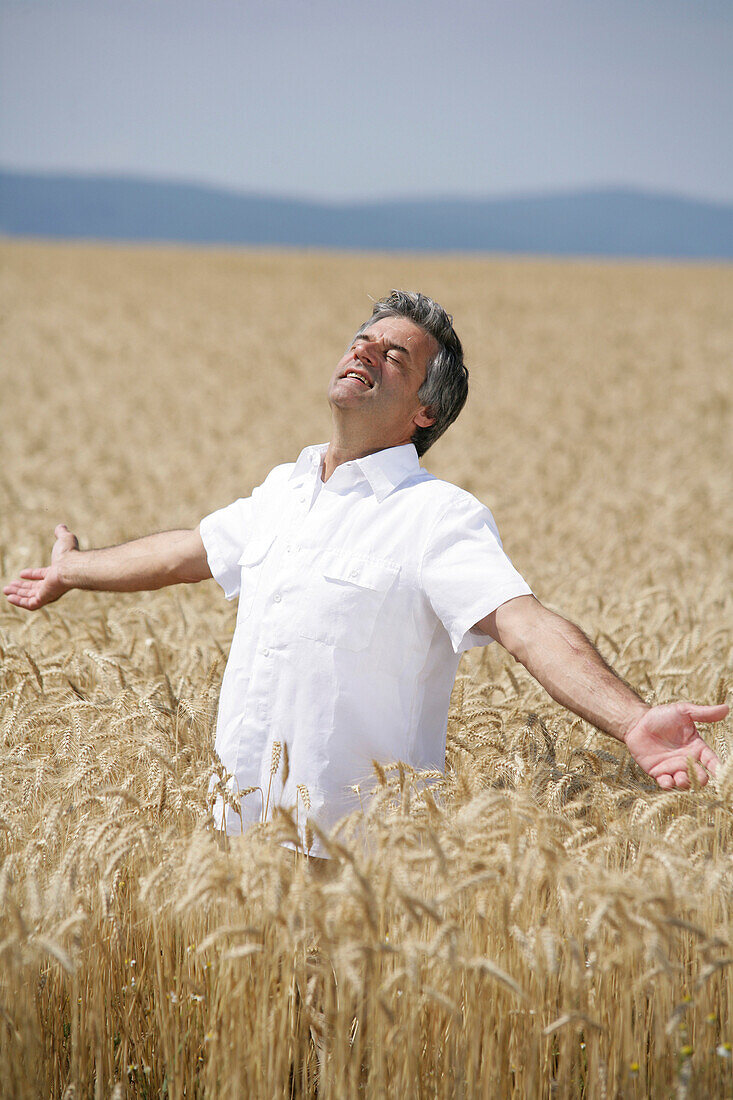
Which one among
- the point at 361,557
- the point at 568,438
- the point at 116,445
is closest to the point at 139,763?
the point at 361,557

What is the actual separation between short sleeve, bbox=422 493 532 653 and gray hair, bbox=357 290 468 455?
0.36 meters

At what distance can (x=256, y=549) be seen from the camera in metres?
2.60

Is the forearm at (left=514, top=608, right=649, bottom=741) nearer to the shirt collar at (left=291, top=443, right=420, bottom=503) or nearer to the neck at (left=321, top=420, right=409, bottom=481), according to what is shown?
the shirt collar at (left=291, top=443, right=420, bottom=503)

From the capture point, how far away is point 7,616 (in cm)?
377

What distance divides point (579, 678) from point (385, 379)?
0.95m

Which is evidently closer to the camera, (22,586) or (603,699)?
(603,699)

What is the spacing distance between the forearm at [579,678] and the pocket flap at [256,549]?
75 cm

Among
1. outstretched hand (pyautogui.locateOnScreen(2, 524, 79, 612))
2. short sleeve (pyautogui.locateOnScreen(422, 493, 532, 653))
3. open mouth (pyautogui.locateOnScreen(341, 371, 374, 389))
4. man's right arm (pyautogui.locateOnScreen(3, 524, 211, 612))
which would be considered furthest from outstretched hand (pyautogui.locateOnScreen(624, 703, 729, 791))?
outstretched hand (pyautogui.locateOnScreen(2, 524, 79, 612))

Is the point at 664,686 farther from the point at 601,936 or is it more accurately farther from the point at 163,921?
the point at 163,921

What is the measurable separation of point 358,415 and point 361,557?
0.41m

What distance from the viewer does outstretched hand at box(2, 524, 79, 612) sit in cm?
300

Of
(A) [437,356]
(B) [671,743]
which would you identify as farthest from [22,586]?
(B) [671,743]

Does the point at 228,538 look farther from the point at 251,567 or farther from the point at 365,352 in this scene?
the point at 365,352

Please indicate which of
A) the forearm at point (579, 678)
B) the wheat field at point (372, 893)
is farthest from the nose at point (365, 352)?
the wheat field at point (372, 893)
